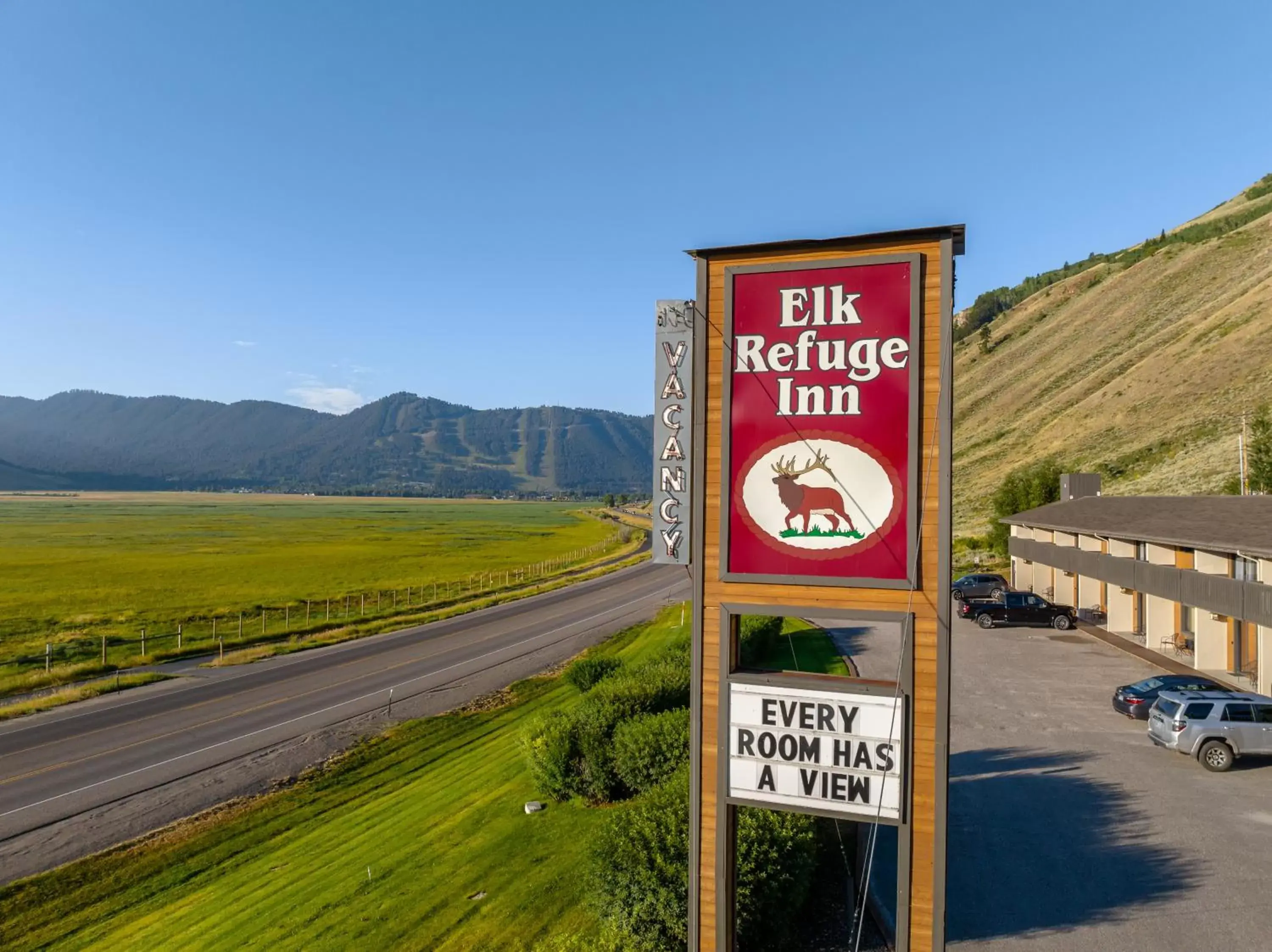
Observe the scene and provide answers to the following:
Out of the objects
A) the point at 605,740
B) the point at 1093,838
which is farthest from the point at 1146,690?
the point at 605,740

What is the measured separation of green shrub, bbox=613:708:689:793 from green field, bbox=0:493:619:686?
123 feet

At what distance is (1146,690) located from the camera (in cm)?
2334

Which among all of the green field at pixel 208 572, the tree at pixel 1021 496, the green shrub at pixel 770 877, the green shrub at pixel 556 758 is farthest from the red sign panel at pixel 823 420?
the tree at pixel 1021 496

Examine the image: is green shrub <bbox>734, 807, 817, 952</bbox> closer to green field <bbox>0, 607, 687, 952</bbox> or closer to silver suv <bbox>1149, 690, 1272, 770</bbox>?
green field <bbox>0, 607, 687, 952</bbox>

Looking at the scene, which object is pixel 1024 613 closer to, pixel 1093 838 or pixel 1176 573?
pixel 1176 573

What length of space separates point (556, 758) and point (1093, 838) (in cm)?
1167

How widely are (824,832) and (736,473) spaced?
7328 millimetres

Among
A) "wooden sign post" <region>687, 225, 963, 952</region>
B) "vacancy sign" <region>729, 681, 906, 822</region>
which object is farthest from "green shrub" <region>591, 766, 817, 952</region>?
"vacancy sign" <region>729, 681, 906, 822</region>

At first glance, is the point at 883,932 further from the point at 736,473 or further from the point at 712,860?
the point at 736,473

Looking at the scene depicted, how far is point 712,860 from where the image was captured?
10.3 metres

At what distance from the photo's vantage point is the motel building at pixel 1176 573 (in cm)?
2528

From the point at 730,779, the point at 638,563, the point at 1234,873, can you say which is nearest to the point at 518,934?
the point at 730,779

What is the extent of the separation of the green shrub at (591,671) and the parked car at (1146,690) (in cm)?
1624

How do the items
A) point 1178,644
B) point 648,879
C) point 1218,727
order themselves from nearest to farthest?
point 648,879, point 1218,727, point 1178,644
